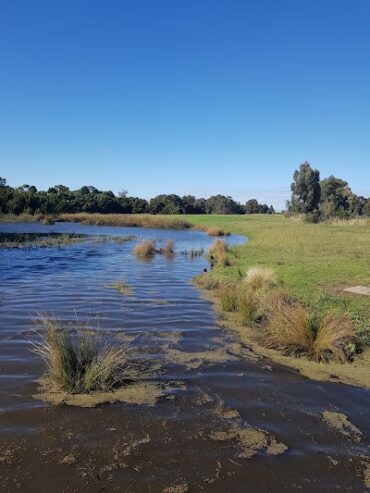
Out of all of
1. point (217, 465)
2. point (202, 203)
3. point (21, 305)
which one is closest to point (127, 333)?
point (21, 305)

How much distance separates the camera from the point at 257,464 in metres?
4.80

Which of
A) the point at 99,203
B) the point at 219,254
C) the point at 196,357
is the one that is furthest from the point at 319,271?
the point at 99,203

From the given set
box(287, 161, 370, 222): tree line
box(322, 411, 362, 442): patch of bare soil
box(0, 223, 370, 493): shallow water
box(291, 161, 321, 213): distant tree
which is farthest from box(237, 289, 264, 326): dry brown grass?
box(291, 161, 321, 213): distant tree

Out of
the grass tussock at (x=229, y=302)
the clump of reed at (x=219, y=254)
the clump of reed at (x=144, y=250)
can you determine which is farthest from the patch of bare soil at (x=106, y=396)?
the clump of reed at (x=144, y=250)

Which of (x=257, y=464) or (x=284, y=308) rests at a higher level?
(x=284, y=308)

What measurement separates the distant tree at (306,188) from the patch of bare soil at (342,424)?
236 feet

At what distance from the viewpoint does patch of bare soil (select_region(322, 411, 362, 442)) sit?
5.49 m

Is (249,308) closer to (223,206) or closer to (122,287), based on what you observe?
(122,287)

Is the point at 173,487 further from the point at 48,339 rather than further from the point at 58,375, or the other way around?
the point at 48,339

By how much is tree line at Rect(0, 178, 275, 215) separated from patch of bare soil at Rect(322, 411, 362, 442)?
251ft

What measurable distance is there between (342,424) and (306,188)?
→ 73069 millimetres

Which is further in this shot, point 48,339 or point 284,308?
point 284,308

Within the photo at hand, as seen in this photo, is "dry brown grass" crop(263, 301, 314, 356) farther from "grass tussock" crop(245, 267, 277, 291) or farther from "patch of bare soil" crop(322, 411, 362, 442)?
"grass tussock" crop(245, 267, 277, 291)

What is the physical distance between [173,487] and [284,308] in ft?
18.3
